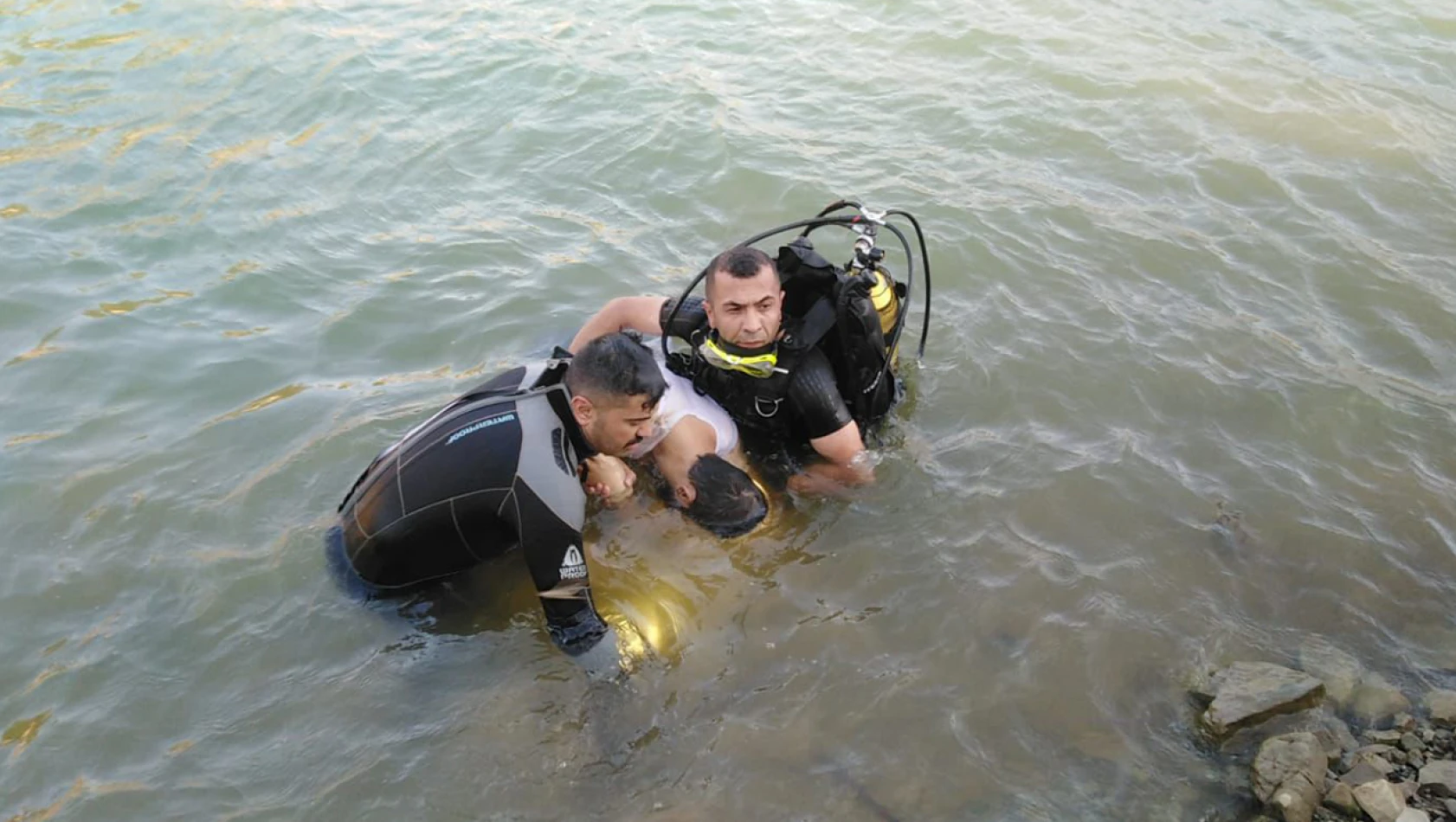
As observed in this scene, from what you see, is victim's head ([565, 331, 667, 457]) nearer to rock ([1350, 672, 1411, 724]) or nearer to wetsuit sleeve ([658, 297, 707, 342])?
wetsuit sleeve ([658, 297, 707, 342])

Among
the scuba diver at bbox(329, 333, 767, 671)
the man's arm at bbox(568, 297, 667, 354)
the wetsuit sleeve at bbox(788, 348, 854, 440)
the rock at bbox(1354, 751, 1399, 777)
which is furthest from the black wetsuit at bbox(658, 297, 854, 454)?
the rock at bbox(1354, 751, 1399, 777)

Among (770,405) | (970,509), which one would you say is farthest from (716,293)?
(970,509)

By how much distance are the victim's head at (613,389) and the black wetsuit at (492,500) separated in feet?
0.29

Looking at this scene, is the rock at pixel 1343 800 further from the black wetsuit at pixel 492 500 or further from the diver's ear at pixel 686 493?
the diver's ear at pixel 686 493

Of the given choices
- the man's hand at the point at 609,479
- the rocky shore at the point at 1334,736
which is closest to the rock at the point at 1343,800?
the rocky shore at the point at 1334,736

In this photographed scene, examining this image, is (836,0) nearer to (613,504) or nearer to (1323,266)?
(1323,266)

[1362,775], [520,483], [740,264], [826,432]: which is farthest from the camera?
[826,432]

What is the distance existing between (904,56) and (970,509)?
5.97m

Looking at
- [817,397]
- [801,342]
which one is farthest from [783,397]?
[801,342]

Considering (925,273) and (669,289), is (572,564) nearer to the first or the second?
(925,273)

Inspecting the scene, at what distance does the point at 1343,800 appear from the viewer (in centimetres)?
330

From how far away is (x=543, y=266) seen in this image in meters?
6.73

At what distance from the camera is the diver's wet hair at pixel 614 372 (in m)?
3.65

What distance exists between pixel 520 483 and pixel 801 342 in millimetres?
1613
